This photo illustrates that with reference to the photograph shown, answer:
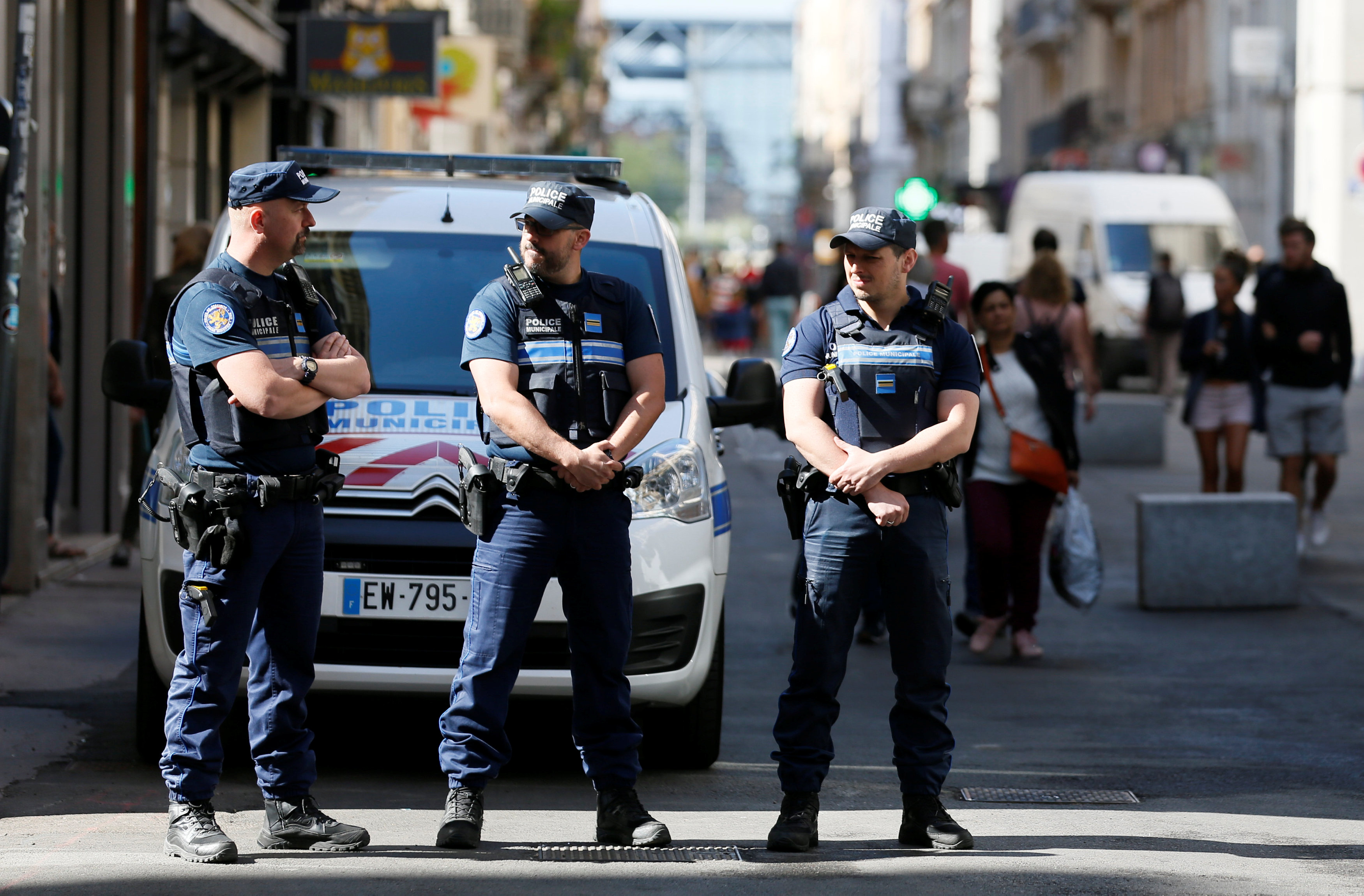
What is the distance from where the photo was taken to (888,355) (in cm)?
552

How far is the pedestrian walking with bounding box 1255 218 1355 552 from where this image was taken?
11766mm

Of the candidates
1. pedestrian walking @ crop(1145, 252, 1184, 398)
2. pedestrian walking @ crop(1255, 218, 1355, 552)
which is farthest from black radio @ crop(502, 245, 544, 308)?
pedestrian walking @ crop(1145, 252, 1184, 398)

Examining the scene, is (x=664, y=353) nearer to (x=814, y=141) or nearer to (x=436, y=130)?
(x=436, y=130)

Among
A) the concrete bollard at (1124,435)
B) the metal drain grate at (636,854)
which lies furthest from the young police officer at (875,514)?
the concrete bollard at (1124,435)

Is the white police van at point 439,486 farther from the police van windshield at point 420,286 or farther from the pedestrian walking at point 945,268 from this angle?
the pedestrian walking at point 945,268

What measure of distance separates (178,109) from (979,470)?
35.0 feet

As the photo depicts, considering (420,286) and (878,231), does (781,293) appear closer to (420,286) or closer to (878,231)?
(420,286)

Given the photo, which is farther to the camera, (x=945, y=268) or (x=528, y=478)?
(x=945, y=268)

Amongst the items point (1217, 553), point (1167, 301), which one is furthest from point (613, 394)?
point (1167, 301)

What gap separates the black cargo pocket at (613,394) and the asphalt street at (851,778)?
117cm

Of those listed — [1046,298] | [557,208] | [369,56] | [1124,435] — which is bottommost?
[1124,435]

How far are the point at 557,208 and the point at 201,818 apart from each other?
182cm

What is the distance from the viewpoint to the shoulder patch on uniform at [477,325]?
17.7 ft

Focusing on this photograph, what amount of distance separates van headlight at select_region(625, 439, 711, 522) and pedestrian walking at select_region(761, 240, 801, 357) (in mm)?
24285
